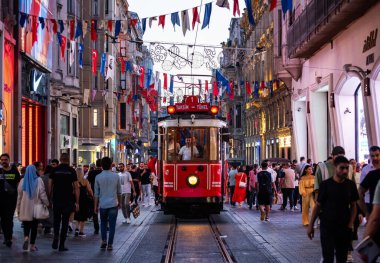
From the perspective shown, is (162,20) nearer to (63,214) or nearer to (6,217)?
(6,217)

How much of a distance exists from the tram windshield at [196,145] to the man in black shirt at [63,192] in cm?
828

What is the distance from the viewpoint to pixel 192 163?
2309cm

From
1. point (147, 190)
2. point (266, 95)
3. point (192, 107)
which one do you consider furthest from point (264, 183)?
point (266, 95)

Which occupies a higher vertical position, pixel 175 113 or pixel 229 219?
pixel 175 113

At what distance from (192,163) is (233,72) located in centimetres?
6999

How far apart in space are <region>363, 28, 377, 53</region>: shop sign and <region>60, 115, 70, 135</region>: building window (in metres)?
21.6

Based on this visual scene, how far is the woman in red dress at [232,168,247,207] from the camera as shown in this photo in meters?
31.4

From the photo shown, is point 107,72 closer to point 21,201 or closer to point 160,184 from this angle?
point 160,184

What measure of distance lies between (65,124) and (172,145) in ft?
68.3

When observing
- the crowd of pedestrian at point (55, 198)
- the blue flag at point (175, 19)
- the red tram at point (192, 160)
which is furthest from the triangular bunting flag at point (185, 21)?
the crowd of pedestrian at point (55, 198)

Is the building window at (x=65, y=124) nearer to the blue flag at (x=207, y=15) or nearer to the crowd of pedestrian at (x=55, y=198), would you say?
the blue flag at (x=207, y=15)

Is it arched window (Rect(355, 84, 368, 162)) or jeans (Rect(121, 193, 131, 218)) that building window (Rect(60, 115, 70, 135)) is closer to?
arched window (Rect(355, 84, 368, 162))

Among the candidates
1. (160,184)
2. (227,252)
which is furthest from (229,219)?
(227,252)

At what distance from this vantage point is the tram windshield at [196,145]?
23.1 m
